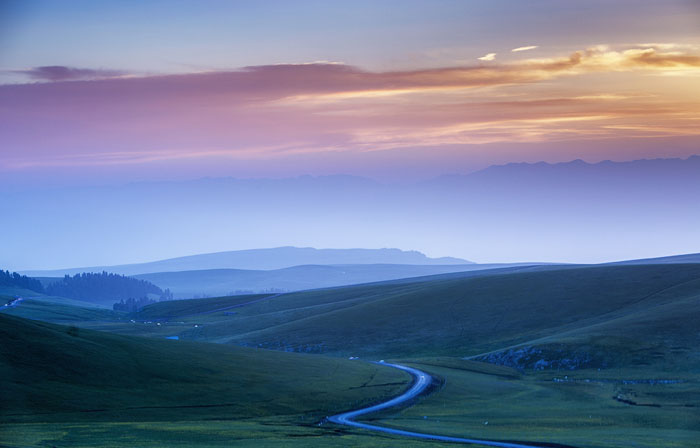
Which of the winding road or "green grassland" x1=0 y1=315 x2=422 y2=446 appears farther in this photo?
"green grassland" x1=0 y1=315 x2=422 y2=446

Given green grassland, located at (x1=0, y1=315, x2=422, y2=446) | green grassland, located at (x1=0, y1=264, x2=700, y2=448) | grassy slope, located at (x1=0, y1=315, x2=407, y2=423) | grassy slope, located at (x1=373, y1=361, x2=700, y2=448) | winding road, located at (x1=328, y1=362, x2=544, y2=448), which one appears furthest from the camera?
grassy slope, located at (x1=0, y1=315, x2=407, y2=423)

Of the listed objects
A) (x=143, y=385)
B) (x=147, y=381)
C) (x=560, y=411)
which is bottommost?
(x=560, y=411)

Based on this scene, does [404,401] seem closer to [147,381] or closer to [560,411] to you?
[560,411]

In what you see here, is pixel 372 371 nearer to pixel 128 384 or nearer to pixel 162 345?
pixel 162 345

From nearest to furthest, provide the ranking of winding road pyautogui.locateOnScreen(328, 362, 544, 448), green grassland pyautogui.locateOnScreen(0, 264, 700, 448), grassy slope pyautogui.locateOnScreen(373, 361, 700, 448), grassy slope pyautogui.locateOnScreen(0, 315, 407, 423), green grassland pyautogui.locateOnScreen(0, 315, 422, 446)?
winding road pyautogui.locateOnScreen(328, 362, 544, 448)
green grassland pyautogui.locateOnScreen(0, 264, 700, 448)
grassy slope pyautogui.locateOnScreen(373, 361, 700, 448)
green grassland pyautogui.locateOnScreen(0, 315, 422, 446)
grassy slope pyautogui.locateOnScreen(0, 315, 407, 423)

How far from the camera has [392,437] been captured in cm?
7706

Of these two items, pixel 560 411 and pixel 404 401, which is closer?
pixel 560 411

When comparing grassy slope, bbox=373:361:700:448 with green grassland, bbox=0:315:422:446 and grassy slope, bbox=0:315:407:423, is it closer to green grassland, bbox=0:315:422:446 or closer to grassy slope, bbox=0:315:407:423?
green grassland, bbox=0:315:422:446

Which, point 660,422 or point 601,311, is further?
point 601,311

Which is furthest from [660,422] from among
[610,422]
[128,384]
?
[128,384]

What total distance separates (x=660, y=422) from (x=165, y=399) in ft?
184

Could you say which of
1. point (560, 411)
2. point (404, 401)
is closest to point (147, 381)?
point (404, 401)

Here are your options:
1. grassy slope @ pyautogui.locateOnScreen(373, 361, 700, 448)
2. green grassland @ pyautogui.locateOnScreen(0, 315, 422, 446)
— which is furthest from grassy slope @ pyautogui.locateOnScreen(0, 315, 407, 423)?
grassy slope @ pyautogui.locateOnScreen(373, 361, 700, 448)

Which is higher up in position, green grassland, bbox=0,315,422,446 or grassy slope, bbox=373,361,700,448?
green grassland, bbox=0,315,422,446
